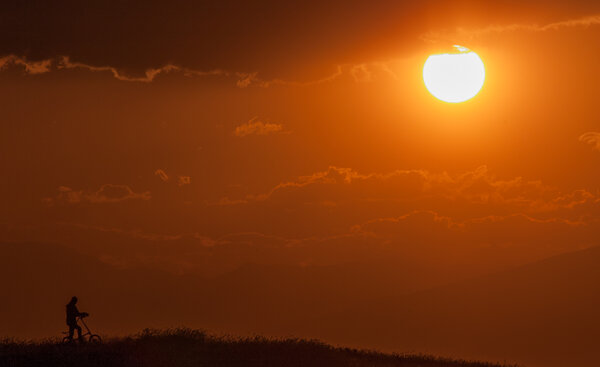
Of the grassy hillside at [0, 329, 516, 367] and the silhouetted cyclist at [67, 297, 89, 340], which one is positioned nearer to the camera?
the grassy hillside at [0, 329, 516, 367]

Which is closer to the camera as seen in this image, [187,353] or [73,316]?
[187,353]

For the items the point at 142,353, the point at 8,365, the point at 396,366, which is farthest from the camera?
the point at 396,366

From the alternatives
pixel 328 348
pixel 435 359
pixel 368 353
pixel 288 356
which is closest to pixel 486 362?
pixel 435 359

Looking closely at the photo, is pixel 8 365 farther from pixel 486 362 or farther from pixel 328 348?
pixel 486 362

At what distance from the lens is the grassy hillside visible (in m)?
24.3

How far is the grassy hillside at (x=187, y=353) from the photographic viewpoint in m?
24.3

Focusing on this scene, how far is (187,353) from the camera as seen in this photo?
26.2 meters

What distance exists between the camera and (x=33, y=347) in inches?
1048

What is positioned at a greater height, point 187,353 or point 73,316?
point 73,316

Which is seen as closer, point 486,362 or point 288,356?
point 288,356

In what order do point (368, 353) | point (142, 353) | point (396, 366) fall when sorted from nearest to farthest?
point (142, 353) → point (396, 366) → point (368, 353)

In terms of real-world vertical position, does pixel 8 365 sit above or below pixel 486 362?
below

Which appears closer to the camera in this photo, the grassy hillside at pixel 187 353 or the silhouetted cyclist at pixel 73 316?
the grassy hillside at pixel 187 353

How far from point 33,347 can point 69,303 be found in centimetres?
193
